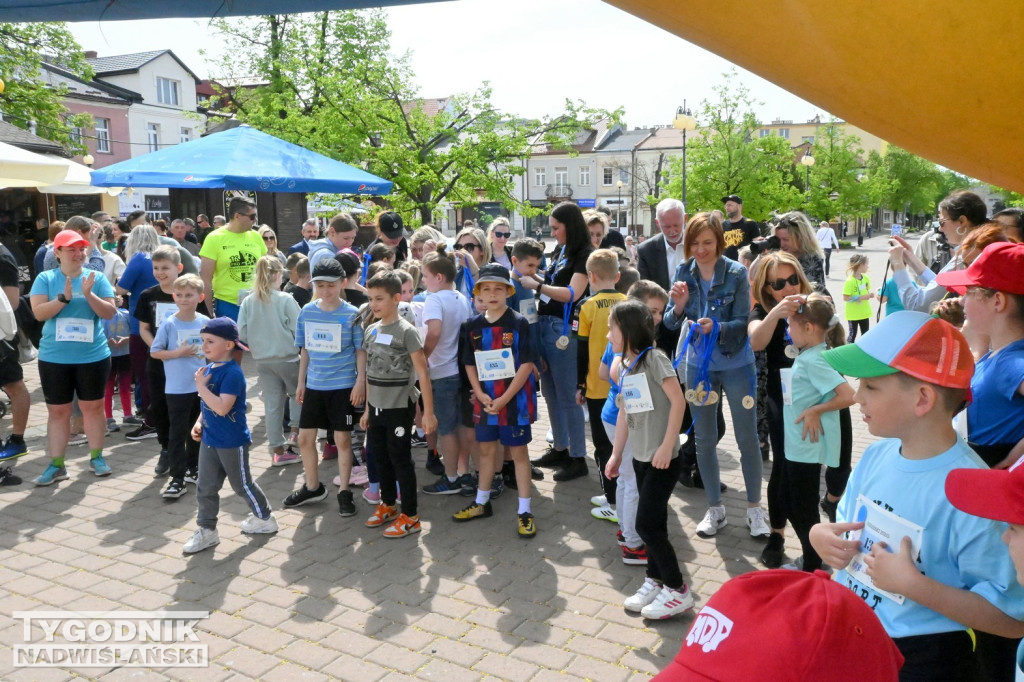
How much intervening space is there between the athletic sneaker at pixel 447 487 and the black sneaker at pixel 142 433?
3363mm

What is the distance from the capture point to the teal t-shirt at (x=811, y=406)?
3998mm

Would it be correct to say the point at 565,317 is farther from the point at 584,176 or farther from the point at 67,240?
the point at 584,176

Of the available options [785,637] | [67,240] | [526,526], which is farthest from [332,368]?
[785,637]

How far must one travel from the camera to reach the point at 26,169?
7.47 metres

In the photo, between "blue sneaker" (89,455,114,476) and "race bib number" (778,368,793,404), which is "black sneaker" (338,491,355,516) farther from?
"race bib number" (778,368,793,404)

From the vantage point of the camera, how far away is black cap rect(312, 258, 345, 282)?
552 centimetres

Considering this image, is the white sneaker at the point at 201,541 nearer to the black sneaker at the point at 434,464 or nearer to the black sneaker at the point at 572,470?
the black sneaker at the point at 434,464

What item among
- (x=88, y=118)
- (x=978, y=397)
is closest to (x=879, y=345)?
(x=978, y=397)

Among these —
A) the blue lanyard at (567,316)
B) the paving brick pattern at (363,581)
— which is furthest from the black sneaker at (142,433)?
the blue lanyard at (567,316)

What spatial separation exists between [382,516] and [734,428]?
2.54m

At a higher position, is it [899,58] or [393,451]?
[899,58]

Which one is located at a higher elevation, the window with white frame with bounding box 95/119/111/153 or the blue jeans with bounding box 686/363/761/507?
the window with white frame with bounding box 95/119/111/153

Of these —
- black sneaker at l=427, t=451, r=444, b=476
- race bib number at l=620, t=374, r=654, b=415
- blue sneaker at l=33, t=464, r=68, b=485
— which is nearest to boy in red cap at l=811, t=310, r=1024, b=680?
race bib number at l=620, t=374, r=654, b=415

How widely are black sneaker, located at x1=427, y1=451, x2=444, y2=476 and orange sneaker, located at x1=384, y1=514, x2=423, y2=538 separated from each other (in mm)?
1231
